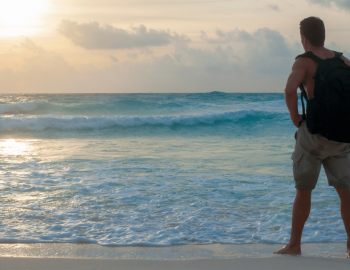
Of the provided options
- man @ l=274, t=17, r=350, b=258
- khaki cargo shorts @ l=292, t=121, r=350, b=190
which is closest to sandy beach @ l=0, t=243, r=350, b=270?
man @ l=274, t=17, r=350, b=258

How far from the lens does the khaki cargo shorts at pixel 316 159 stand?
7.77ft

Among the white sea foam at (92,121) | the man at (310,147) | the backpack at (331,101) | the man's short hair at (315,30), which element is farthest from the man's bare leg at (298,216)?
the white sea foam at (92,121)

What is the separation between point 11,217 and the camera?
347cm

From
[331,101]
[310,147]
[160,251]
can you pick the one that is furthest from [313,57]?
[160,251]

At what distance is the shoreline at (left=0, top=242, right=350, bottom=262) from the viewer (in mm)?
2564

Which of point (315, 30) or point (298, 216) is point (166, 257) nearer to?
point (298, 216)

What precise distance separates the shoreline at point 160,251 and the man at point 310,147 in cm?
33

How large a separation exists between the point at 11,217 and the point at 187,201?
2.04 m

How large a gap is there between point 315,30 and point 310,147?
86 centimetres

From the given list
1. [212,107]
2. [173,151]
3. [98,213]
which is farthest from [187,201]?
[212,107]

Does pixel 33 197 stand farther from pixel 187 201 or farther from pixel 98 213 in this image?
pixel 187 201

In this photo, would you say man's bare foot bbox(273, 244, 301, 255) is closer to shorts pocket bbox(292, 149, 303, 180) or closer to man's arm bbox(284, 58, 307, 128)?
shorts pocket bbox(292, 149, 303, 180)

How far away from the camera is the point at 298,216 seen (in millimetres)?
2527

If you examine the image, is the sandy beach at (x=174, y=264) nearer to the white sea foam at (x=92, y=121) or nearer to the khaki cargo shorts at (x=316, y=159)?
the khaki cargo shorts at (x=316, y=159)
